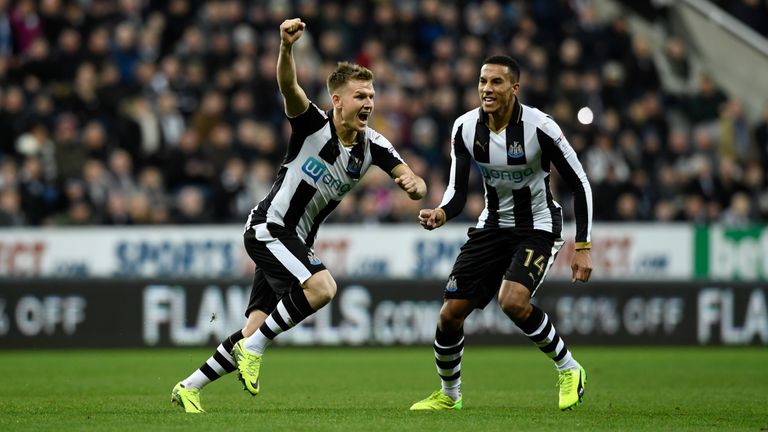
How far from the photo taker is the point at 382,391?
430 inches

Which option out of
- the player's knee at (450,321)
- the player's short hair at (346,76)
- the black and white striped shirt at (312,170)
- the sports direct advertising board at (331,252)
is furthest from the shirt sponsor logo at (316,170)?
the sports direct advertising board at (331,252)

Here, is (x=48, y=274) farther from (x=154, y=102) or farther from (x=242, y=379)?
(x=242, y=379)

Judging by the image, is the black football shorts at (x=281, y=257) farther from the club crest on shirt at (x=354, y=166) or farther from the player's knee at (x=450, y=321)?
the player's knee at (x=450, y=321)

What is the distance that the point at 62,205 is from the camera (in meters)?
17.6

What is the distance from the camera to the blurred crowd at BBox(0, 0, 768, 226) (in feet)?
58.3

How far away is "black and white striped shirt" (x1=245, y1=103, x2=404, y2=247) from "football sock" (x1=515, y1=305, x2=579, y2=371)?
4.78 ft

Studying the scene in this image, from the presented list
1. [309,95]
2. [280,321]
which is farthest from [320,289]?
[309,95]

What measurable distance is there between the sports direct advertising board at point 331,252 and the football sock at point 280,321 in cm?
888

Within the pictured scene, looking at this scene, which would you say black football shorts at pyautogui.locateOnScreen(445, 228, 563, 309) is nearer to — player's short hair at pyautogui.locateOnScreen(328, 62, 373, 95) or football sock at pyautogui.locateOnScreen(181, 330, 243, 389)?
player's short hair at pyautogui.locateOnScreen(328, 62, 373, 95)

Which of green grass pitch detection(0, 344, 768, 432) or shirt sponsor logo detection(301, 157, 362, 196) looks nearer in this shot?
green grass pitch detection(0, 344, 768, 432)

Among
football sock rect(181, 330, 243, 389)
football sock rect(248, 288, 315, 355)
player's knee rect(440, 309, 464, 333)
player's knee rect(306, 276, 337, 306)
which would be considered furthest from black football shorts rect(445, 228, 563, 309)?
football sock rect(181, 330, 243, 389)

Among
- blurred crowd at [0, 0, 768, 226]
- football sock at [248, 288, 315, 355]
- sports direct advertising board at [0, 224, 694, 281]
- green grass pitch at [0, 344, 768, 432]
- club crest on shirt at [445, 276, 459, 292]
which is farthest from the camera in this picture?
blurred crowd at [0, 0, 768, 226]

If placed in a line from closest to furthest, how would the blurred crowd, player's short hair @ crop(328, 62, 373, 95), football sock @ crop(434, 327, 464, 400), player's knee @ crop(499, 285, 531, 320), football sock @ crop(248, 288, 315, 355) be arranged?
football sock @ crop(248, 288, 315, 355) → player's short hair @ crop(328, 62, 373, 95) → player's knee @ crop(499, 285, 531, 320) → football sock @ crop(434, 327, 464, 400) → the blurred crowd

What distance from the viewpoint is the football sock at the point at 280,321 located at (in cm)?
856
